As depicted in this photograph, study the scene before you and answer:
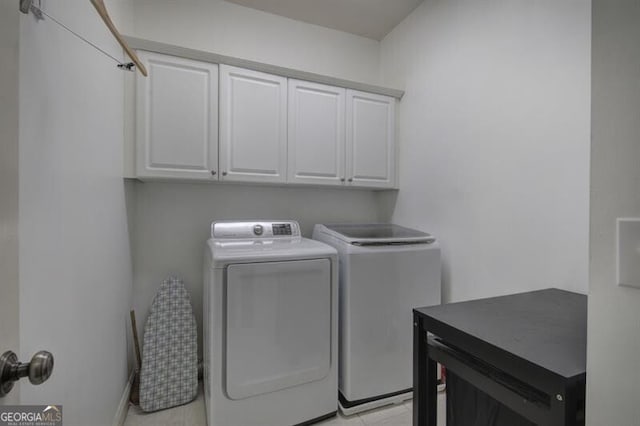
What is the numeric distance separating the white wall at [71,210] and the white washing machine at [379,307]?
4.16 ft

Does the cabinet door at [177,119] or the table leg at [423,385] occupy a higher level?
the cabinet door at [177,119]

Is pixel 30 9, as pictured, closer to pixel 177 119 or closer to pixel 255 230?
pixel 177 119

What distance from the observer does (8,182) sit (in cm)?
52

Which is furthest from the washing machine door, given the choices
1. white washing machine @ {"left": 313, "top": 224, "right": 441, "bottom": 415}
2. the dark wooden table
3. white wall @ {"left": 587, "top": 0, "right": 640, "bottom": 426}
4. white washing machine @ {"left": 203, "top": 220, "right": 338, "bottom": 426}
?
white wall @ {"left": 587, "top": 0, "right": 640, "bottom": 426}

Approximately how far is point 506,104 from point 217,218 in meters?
2.10

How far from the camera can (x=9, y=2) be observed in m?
0.53

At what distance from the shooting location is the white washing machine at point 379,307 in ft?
5.94

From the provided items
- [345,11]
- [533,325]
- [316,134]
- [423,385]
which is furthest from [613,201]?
[345,11]

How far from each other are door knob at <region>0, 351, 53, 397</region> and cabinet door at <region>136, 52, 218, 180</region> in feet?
4.98

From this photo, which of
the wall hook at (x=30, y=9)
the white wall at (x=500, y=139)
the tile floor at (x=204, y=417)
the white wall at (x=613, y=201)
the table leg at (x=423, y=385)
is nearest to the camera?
the white wall at (x=613, y=201)

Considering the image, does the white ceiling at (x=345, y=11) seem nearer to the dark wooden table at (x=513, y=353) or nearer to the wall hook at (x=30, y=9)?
the wall hook at (x=30, y=9)

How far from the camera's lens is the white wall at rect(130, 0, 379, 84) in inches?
84.2

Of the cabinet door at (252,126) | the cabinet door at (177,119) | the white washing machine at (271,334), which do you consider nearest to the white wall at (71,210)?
the cabinet door at (177,119)

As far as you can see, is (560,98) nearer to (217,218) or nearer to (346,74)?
(346,74)
